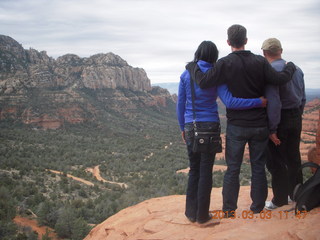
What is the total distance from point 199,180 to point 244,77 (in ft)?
4.72

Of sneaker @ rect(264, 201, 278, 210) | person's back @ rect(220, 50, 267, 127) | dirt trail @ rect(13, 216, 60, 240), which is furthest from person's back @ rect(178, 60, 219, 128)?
dirt trail @ rect(13, 216, 60, 240)

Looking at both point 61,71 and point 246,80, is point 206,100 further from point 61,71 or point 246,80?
point 61,71

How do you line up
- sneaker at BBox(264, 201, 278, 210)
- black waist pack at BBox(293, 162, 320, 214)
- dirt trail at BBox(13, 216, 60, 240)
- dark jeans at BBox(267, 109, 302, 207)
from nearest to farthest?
black waist pack at BBox(293, 162, 320, 214) → dark jeans at BBox(267, 109, 302, 207) → sneaker at BBox(264, 201, 278, 210) → dirt trail at BBox(13, 216, 60, 240)

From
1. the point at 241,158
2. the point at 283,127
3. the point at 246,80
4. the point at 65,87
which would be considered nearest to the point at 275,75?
the point at 246,80

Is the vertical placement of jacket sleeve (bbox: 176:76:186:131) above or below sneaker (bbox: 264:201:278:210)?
above

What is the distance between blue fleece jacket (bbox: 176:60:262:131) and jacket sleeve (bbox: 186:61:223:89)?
10 centimetres

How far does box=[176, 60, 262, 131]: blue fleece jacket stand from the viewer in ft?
11.7

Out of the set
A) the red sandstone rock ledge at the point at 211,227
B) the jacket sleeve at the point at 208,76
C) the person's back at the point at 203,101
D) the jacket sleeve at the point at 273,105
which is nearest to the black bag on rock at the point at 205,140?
the person's back at the point at 203,101

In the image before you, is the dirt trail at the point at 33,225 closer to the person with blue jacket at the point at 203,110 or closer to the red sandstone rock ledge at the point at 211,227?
the red sandstone rock ledge at the point at 211,227

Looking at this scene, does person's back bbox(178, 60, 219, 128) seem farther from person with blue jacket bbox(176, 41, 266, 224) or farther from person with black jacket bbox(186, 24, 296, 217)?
person with black jacket bbox(186, 24, 296, 217)

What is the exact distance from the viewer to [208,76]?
11.5ft

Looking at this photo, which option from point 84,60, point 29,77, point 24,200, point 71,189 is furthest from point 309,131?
point 84,60

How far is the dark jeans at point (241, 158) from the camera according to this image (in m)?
3.62

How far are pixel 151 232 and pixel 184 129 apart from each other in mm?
1529
